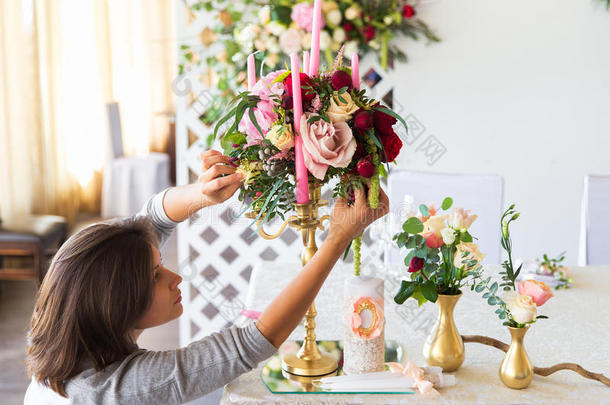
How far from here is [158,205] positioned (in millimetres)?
1421

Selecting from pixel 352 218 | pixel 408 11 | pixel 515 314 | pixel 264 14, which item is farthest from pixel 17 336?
pixel 515 314

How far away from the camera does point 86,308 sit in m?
1.05

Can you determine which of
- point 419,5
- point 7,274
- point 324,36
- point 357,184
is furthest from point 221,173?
point 7,274

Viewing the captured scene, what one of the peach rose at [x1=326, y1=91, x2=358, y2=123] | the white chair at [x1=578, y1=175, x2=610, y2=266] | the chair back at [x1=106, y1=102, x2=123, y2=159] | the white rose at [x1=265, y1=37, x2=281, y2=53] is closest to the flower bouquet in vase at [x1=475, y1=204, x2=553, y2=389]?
the peach rose at [x1=326, y1=91, x2=358, y2=123]

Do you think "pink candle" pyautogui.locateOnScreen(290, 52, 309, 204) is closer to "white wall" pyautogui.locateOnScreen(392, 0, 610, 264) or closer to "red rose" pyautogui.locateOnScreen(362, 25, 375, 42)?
"red rose" pyautogui.locateOnScreen(362, 25, 375, 42)

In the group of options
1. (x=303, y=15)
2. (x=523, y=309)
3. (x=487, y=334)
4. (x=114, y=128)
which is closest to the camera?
(x=523, y=309)

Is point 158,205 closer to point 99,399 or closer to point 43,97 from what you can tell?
point 99,399

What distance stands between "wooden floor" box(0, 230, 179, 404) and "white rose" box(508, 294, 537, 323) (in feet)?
5.67

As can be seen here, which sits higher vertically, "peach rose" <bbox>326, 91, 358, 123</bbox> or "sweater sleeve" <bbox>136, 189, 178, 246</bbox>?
"peach rose" <bbox>326, 91, 358, 123</bbox>

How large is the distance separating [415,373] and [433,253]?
0.71 ft

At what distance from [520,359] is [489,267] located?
774 millimetres

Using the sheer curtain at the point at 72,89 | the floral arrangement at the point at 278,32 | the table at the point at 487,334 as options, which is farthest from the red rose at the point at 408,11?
the sheer curtain at the point at 72,89

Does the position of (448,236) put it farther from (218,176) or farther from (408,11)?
(408,11)

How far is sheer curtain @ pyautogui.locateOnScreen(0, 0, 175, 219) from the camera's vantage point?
13.7ft
